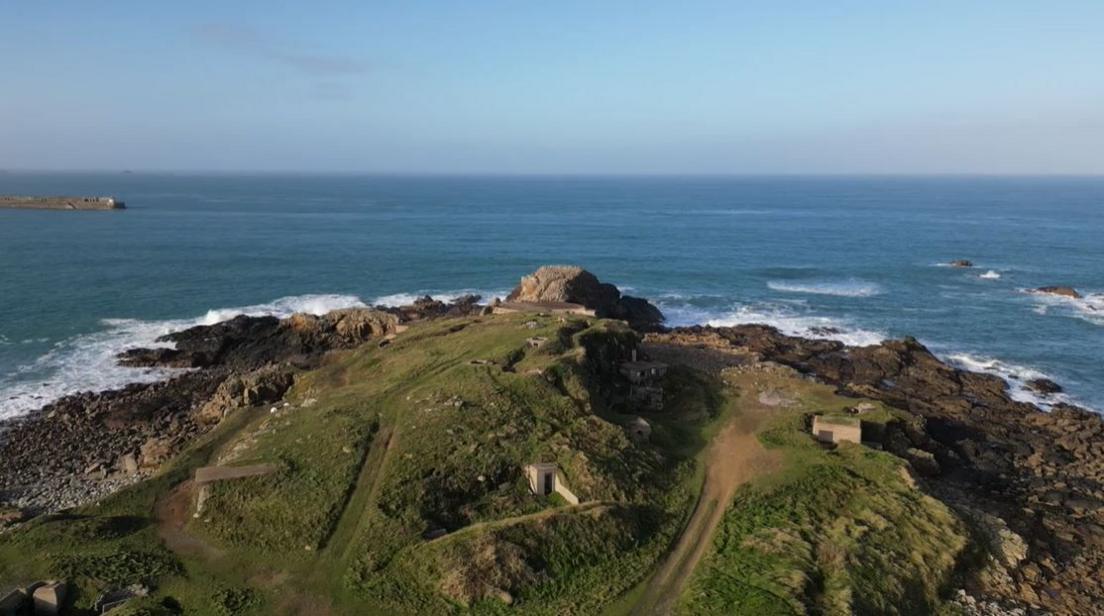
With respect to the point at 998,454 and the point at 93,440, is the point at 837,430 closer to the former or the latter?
the point at 998,454

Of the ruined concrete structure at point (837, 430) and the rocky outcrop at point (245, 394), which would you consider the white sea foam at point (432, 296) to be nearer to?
the rocky outcrop at point (245, 394)

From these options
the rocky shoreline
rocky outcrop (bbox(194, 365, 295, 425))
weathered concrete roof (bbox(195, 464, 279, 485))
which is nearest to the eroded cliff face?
the rocky shoreline

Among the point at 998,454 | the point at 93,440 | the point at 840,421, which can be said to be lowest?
the point at 998,454

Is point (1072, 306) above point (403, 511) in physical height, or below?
above

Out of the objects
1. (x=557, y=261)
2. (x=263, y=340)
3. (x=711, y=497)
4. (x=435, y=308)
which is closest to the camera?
(x=711, y=497)

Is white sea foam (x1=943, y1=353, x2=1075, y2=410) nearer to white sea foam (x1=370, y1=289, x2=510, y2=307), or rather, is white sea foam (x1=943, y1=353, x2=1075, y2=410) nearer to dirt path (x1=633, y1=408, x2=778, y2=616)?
dirt path (x1=633, y1=408, x2=778, y2=616)

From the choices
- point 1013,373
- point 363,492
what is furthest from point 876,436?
point 363,492

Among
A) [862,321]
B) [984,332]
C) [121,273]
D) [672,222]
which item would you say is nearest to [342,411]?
[862,321]
